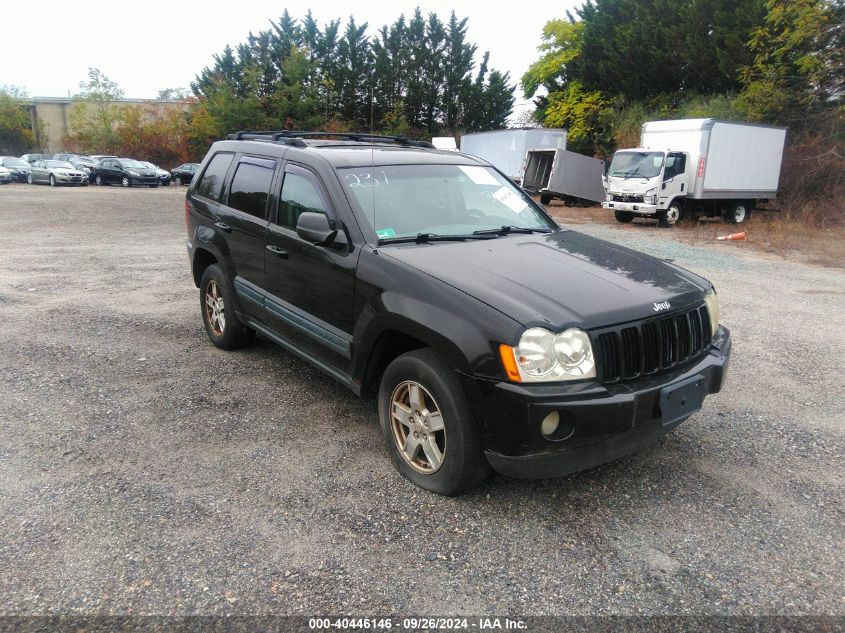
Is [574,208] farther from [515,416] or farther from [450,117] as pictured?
[450,117]

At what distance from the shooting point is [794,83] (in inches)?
875

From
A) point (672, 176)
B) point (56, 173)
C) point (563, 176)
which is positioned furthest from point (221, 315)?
point (56, 173)

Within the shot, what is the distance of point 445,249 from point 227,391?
2.15 meters

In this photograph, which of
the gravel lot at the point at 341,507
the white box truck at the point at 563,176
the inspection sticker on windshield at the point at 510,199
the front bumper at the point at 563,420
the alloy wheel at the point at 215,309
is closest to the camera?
the gravel lot at the point at 341,507

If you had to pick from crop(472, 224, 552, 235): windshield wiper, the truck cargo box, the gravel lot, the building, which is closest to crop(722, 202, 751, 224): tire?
the truck cargo box

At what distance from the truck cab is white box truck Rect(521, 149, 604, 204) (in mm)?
4353

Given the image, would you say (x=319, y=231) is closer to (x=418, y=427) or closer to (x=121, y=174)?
(x=418, y=427)

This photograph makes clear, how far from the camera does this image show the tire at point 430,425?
3053 millimetres

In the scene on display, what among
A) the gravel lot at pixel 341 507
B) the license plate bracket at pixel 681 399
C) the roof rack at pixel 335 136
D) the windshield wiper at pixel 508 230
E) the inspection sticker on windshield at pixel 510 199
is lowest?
the gravel lot at pixel 341 507

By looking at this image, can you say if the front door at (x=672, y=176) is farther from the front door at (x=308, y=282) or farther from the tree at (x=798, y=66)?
the front door at (x=308, y=282)

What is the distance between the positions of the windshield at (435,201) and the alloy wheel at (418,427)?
100 cm

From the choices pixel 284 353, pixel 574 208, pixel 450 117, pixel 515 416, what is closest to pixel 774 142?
pixel 574 208

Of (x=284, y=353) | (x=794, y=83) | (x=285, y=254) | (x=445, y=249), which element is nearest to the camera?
(x=445, y=249)

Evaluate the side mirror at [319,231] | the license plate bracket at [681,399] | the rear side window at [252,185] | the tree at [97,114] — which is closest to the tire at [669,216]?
the rear side window at [252,185]
